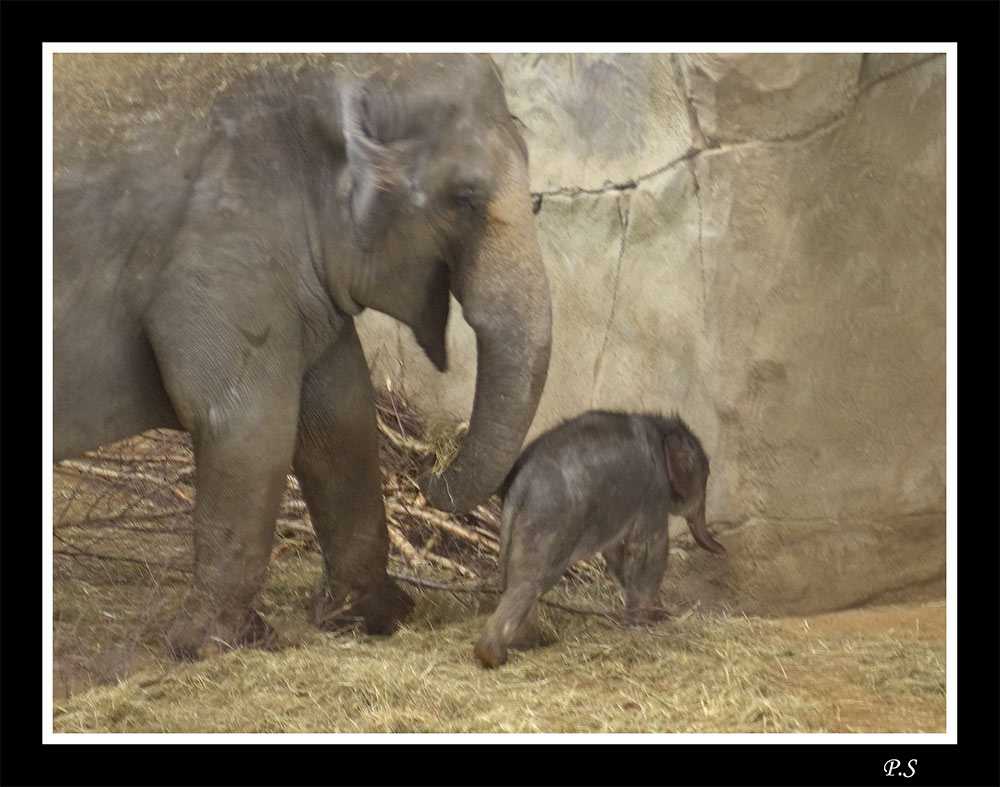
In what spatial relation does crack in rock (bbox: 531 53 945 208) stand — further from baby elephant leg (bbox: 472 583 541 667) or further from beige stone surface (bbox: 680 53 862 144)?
baby elephant leg (bbox: 472 583 541 667)

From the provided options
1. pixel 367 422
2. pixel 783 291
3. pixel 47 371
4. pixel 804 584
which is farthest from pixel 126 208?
pixel 804 584

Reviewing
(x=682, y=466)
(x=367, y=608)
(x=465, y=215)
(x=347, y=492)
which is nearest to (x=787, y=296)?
(x=682, y=466)

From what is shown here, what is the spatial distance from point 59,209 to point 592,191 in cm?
163

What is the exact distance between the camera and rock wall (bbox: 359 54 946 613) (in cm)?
449

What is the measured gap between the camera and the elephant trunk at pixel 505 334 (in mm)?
4125

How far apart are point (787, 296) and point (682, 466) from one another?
1.90ft

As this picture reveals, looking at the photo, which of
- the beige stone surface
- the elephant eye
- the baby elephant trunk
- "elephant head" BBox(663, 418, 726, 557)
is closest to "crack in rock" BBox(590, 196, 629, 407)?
the beige stone surface

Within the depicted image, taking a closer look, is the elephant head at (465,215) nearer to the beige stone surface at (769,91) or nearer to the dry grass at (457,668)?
the dry grass at (457,668)

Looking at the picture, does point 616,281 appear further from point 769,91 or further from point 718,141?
point 769,91

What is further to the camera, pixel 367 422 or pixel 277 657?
pixel 367 422

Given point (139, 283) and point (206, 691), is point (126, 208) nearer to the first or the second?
point (139, 283)

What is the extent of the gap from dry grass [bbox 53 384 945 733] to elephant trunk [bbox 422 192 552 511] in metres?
0.51

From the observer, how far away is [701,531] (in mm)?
4488

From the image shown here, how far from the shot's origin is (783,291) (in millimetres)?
4562
